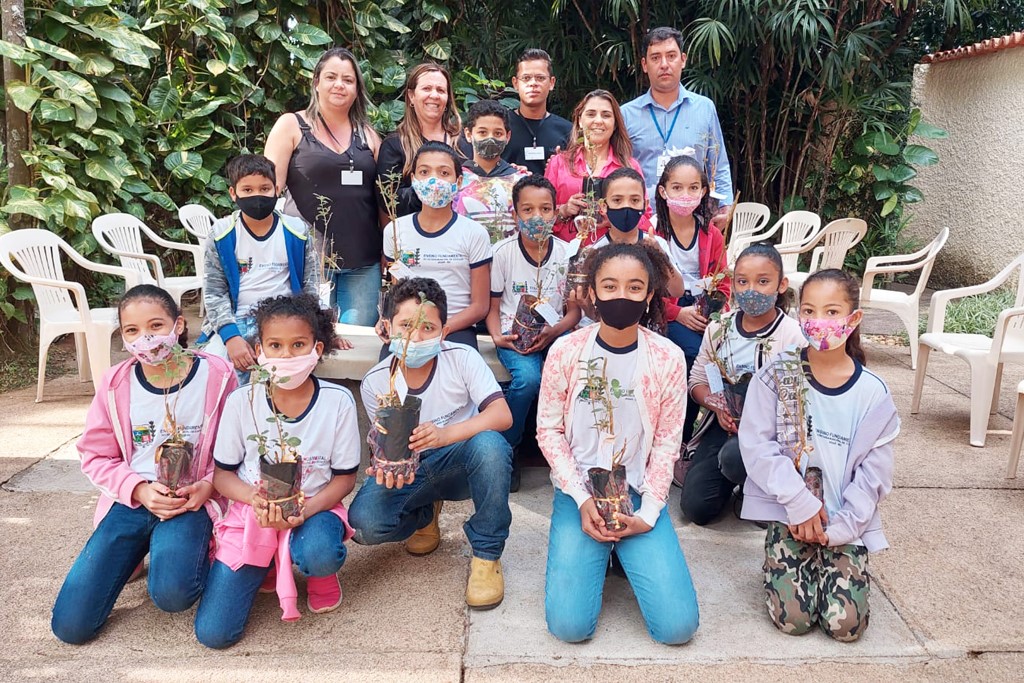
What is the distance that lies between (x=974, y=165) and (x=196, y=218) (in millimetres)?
7418

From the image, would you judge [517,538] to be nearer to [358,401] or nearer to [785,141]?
[358,401]

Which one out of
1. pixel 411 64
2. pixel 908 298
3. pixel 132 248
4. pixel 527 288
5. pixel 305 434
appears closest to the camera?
pixel 305 434

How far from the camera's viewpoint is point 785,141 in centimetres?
795

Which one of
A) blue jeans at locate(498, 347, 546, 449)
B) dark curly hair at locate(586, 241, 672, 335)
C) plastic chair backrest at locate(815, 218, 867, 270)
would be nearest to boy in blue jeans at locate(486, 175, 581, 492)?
blue jeans at locate(498, 347, 546, 449)

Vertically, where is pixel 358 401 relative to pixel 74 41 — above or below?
below

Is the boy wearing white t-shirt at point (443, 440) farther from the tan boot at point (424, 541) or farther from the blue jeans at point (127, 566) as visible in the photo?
the blue jeans at point (127, 566)

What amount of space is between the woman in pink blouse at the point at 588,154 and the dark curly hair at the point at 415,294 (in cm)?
107

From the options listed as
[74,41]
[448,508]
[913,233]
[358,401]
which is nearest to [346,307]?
[358,401]

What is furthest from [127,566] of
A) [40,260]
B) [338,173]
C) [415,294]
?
[40,260]

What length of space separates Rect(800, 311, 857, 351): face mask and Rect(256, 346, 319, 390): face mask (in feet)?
4.92

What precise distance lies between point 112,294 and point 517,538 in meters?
4.28

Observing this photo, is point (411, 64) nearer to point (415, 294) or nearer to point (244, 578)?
point (415, 294)

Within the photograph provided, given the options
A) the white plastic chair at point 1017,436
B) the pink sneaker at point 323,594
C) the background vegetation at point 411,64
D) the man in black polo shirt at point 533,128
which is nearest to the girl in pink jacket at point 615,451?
the pink sneaker at point 323,594

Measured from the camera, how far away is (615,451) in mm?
2627
